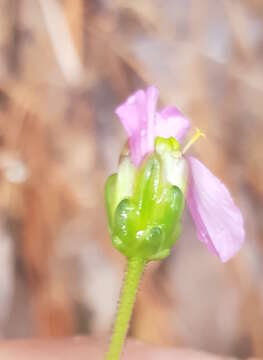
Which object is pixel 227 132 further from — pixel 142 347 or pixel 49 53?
pixel 142 347

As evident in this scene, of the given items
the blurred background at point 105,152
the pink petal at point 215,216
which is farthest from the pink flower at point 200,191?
the blurred background at point 105,152

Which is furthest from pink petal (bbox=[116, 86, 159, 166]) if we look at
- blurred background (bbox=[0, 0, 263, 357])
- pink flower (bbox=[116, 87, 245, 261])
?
blurred background (bbox=[0, 0, 263, 357])

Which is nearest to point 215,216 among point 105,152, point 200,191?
point 200,191

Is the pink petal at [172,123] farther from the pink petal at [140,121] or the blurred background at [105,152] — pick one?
the blurred background at [105,152]

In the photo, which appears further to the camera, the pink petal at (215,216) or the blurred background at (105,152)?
the blurred background at (105,152)

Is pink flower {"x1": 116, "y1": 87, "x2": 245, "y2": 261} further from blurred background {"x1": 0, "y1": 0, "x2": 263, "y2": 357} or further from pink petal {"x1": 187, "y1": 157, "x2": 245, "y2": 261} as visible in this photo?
blurred background {"x1": 0, "y1": 0, "x2": 263, "y2": 357}

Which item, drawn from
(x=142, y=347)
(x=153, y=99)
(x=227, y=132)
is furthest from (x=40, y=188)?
(x=153, y=99)
